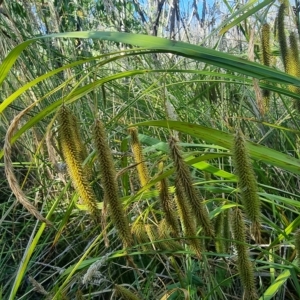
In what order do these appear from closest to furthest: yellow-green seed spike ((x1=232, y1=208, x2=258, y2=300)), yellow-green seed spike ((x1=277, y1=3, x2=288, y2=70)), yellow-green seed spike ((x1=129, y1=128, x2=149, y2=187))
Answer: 1. yellow-green seed spike ((x1=232, y1=208, x2=258, y2=300))
2. yellow-green seed spike ((x1=129, y1=128, x2=149, y2=187))
3. yellow-green seed spike ((x1=277, y1=3, x2=288, y2=70))

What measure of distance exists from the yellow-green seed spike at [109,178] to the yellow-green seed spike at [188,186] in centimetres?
12

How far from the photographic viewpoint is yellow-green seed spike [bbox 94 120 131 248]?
3.03 feet

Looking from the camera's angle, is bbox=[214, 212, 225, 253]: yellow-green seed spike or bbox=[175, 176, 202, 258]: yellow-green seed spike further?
bbox=[214, 212, 225, 253]: yellow-green seed spike

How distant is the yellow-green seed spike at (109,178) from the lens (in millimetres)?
924

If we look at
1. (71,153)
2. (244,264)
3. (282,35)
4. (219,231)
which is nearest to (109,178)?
(71,153)

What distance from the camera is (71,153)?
97 centimetres

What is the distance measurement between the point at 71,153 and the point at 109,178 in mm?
86

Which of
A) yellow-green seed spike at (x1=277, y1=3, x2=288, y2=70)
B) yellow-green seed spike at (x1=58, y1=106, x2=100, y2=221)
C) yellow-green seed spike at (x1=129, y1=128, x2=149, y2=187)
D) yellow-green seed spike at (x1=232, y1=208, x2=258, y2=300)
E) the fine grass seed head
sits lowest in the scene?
yellow-green seed spike at (x1=232, y1=208, x2=258, y2=300)

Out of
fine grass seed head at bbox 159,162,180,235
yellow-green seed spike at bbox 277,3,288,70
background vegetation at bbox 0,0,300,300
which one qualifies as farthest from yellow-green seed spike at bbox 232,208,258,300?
yellow-green seed spike at bbox 277,3,288,70

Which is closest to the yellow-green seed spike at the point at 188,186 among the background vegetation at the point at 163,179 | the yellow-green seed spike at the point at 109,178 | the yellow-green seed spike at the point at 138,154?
the background vegetation at the point at 163,179

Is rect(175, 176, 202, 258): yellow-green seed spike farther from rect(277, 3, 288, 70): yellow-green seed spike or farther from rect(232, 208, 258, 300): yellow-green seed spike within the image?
rect(277, 3, 288, 70): yellow-green seed spike

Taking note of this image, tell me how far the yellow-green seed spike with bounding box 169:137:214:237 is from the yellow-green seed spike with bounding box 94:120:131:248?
0.12 m

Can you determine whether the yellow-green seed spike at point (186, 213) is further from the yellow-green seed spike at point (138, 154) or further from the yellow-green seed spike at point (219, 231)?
the yellow-green seed spike at point (219, 231)

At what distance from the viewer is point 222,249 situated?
1.32m
